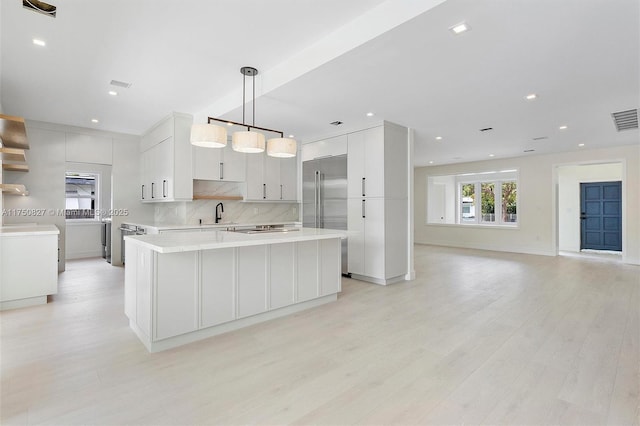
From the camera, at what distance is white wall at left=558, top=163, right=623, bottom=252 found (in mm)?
8281

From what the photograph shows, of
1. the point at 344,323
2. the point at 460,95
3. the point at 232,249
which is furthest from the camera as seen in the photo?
the point at 460,95

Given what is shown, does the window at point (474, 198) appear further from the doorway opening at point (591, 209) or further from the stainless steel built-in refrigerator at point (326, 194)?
the stainless steel built-in refrigerator at point (326, 194)

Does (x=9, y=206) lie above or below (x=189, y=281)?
above

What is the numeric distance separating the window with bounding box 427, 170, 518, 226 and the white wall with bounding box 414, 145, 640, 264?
1.00 ft

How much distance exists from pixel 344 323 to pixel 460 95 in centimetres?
282

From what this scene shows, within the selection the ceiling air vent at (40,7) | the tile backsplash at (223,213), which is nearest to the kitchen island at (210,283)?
the ceiling air vent at (40,7)

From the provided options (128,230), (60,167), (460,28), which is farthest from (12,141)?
(460,28)

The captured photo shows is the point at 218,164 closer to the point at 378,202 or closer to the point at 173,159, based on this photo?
the point at 173,159

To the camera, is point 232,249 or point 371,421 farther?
point 232,249

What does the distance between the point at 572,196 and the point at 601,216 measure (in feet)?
2.63

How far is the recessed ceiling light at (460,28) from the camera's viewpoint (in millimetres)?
2209

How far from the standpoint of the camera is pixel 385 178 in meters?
4.61

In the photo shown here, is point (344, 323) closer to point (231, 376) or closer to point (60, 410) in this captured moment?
point (231, 376)

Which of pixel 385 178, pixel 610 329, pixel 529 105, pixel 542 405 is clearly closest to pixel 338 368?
pixel 542 405
